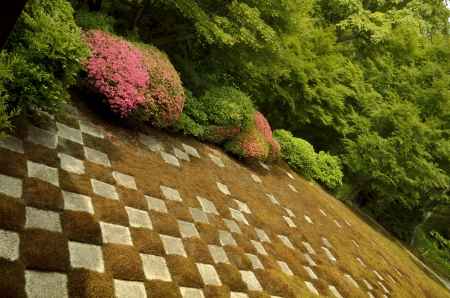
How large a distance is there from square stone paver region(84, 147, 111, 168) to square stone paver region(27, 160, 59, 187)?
87 centimetres

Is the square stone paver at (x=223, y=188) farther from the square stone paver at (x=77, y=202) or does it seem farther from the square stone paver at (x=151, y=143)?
the square stone paver at (x=77, y=202)

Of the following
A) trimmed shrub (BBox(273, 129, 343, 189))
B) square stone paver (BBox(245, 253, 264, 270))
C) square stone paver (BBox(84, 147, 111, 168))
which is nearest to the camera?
square stone paver (BBox(84, 147, 111, 168))

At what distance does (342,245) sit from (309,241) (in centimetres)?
161

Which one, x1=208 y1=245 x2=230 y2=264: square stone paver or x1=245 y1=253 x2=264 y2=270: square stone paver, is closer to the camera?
x1=208 y1=245 x2=230 y2=264: square stone paver

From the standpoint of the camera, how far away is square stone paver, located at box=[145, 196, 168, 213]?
5904mm

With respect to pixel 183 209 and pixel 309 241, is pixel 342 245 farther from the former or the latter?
pixel 183 209

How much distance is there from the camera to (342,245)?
986cm

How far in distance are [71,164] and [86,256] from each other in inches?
72.5

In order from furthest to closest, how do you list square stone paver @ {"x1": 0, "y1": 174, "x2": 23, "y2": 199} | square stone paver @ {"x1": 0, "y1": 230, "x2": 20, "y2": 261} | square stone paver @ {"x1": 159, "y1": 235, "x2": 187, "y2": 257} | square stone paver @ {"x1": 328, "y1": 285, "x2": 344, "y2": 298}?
square stone paver @ {"x1": 328, "y1": 285, "x2": 344, "y2": 298}
square stone paver @ {"x1": 159, "y1": 235, "x2": 187, "y2": 257}
square stone paver @ {"x1": 0, "y1": 174, "x2": 23, "y2": 199}
square stone paver @ {"x1": 0, "y1": 230, "x2": 20, "y2": 261}

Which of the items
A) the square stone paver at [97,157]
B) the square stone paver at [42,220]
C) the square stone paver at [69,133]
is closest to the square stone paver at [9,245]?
the square stone paver at [42,220]

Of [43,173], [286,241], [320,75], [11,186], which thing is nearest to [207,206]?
[286,241]

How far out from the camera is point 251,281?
5762 mm

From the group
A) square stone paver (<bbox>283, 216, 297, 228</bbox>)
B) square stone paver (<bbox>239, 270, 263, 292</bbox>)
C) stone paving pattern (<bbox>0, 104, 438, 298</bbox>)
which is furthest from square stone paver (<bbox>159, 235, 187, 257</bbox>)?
square stone paver (<bbox>283, 216, 297, 228</bbox>)

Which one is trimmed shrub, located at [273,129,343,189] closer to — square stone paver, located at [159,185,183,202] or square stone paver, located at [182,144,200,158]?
square stone paver, located at [182,144,200,158]
